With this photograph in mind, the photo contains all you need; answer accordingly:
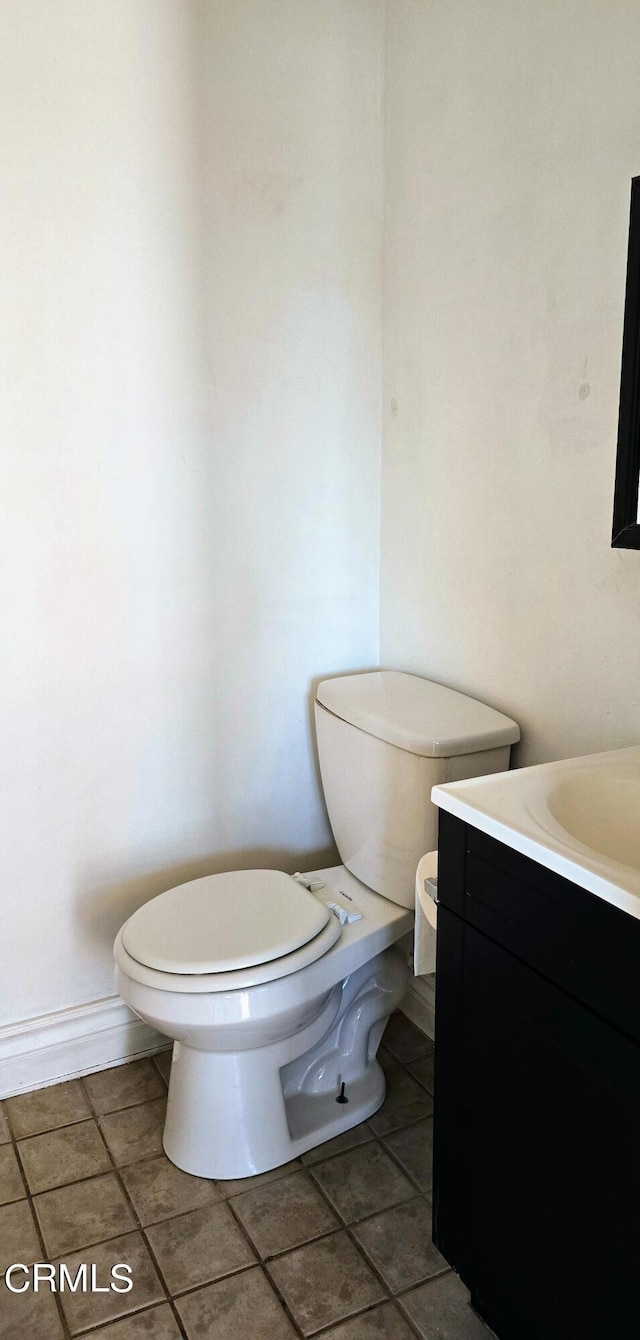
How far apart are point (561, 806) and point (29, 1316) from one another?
108 cm

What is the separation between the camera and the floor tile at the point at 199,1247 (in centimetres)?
147

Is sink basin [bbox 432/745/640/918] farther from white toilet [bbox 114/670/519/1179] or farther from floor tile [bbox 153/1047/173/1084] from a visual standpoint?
floor tile [bbox 153/1047/173/1084]

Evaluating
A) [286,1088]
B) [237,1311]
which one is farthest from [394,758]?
[237,1311]

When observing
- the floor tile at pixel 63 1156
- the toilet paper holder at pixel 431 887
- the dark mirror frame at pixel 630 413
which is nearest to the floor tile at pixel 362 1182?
the floor tile at pixel 63 1156

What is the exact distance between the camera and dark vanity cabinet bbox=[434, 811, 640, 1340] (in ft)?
3.15

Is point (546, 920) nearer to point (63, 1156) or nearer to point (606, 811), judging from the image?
point (606, 811)

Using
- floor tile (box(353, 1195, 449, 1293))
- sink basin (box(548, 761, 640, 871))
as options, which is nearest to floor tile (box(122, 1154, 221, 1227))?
floor tile (box(353, 1195, 449, 1293))

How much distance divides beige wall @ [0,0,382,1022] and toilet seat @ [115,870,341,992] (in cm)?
28

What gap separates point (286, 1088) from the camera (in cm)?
179

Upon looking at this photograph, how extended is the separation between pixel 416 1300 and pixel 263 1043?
430 millimetres

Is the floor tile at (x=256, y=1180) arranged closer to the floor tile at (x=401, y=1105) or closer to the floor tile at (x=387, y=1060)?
the floor tile at (x=401, y=1105)

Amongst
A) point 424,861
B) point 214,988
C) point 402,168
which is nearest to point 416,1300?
point 214,988

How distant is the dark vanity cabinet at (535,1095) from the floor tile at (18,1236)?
2.16 feet

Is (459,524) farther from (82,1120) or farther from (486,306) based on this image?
(82,1120)
